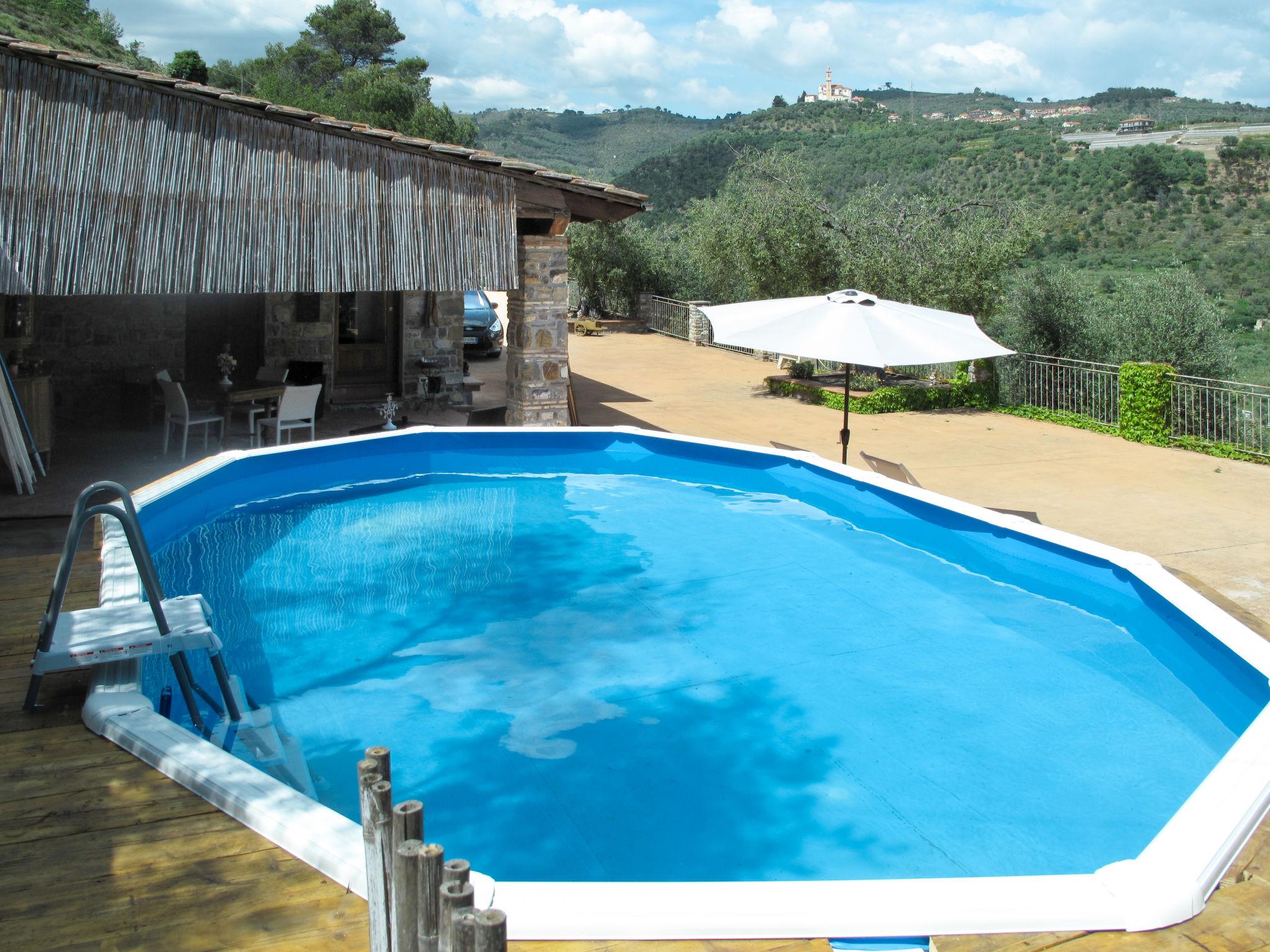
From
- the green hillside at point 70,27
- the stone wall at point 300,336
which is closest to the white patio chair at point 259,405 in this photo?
the stone wall at point 300,336

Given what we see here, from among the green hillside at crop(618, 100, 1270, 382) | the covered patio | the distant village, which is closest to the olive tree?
the covered patio

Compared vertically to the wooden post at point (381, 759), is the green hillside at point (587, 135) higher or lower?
higher

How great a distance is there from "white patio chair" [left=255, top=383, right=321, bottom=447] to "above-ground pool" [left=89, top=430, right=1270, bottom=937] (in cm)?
92

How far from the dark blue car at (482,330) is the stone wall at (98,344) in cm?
759

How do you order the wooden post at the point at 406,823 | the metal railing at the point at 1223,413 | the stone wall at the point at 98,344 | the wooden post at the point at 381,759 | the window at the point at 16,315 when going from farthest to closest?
the stone wall at the point at 98,344
the metal railing at the point at 1223,413
the window at the point at 16,315
the wooden post at the point at 381,759
the wooden post at the point at 406,823

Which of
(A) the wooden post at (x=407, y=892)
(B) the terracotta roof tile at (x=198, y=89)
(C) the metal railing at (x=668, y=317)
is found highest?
(B) the terracotta roof tile at (x=198, y=89)

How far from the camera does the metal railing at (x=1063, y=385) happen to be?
16.4 m

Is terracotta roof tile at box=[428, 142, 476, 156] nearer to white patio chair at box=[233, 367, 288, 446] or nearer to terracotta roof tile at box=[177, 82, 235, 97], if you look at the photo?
terracotta roof tile at box=[177, 82, 235, 97]

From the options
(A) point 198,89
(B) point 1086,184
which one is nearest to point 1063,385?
(A) point 198,89

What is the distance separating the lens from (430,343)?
16734mm

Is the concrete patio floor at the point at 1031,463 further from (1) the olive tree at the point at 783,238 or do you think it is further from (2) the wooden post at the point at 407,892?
(2) the wooden post at the point at 407,892

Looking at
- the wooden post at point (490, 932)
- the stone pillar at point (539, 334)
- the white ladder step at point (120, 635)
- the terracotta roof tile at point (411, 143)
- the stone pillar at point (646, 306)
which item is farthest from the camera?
the stone pillar at point (646, 306)

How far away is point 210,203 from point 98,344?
5.49m

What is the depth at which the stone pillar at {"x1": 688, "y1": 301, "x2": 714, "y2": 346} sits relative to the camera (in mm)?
25594
